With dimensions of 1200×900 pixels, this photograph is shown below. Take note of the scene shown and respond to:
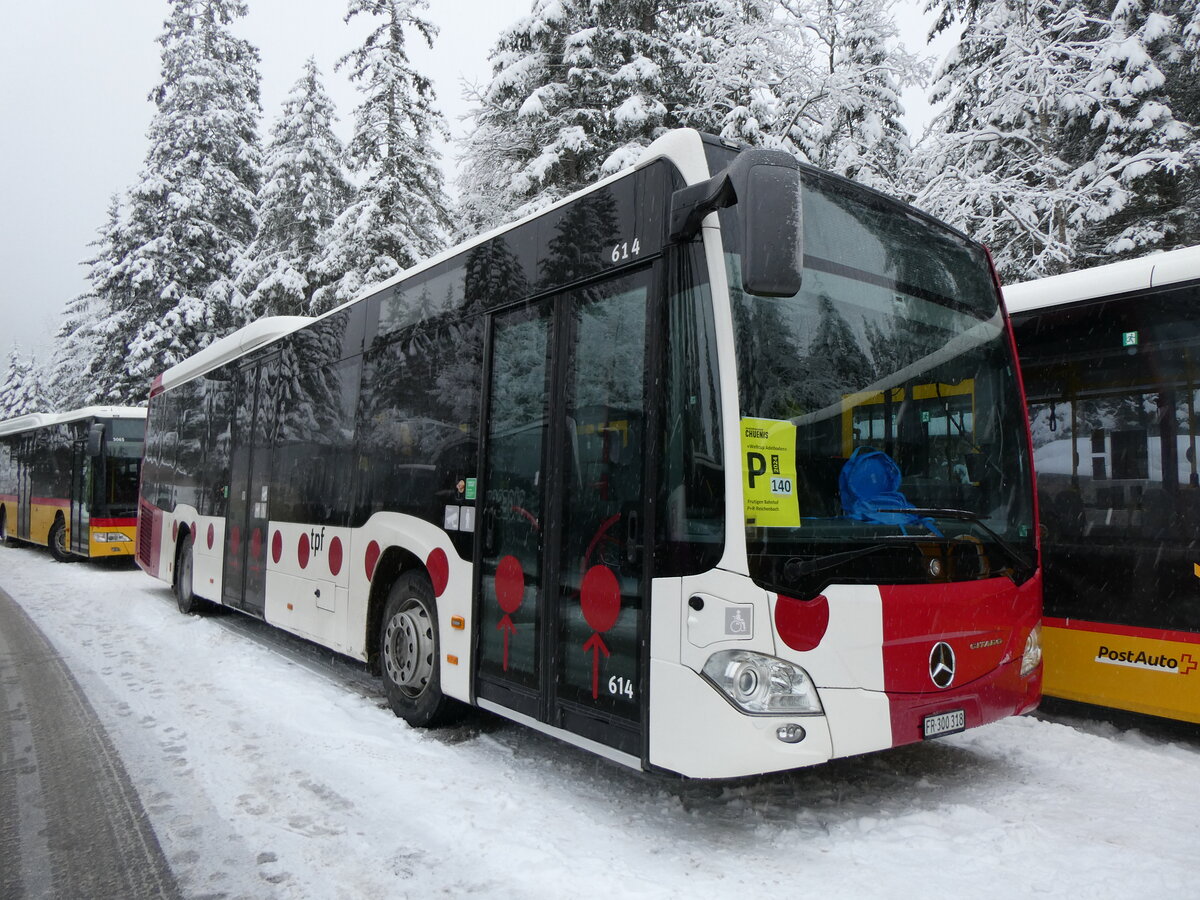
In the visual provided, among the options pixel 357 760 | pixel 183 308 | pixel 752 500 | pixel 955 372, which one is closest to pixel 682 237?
pixel 752 500

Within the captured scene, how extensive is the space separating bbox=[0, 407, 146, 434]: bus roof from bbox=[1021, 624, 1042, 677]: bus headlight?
56.1 ft

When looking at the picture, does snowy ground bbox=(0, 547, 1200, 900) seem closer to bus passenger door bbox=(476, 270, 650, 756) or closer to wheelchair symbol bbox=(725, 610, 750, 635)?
bus passenger door bbox=(476, 270, 650, 756)

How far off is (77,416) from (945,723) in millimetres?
18678

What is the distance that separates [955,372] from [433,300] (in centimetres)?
344

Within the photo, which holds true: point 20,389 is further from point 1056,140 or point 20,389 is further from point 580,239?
point 580,239

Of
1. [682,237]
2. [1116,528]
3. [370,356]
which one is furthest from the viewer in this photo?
[370,356]

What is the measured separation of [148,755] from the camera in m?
5.23

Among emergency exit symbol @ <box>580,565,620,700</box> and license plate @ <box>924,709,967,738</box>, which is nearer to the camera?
license plate @ <box>924,709,967,738</box>

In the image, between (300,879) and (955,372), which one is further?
(955,372)

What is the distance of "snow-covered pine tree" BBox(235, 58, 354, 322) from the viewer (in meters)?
24.8

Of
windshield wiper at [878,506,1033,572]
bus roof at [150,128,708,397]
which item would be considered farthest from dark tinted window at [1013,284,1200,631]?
bus roof at [150,128,708,397]

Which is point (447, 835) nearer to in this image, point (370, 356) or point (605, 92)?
point (370, 356)

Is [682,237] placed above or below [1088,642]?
above

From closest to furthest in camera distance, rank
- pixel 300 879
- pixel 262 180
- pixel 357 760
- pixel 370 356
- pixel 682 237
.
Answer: pixel 300 879
pixel 682 237
pixel 357 760
pixel 370 356
pixel 262 180
